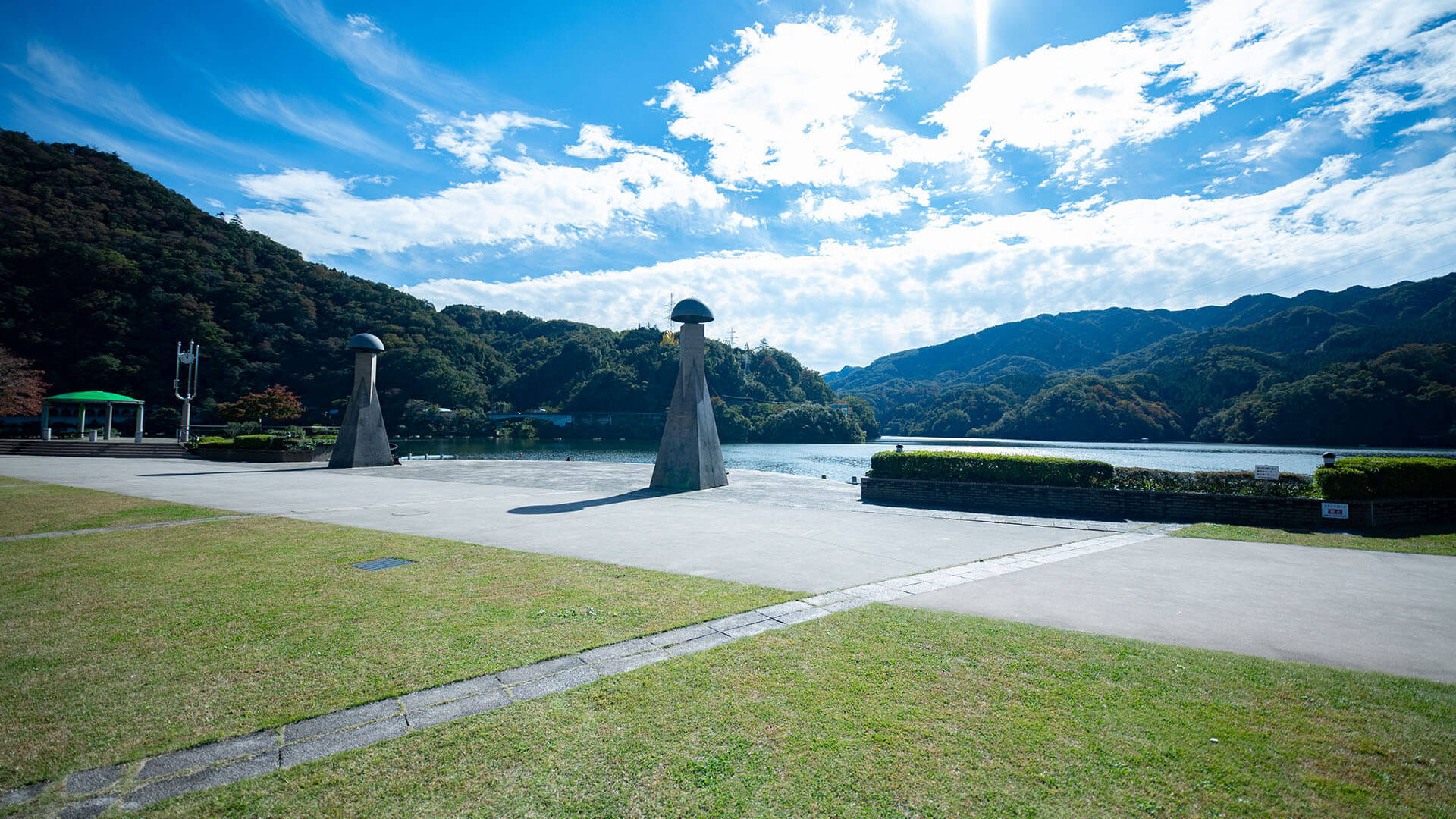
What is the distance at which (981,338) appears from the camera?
142m

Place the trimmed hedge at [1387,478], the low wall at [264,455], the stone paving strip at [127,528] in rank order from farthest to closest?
the low wall at [264,455], the trimmed hedge at [1387,478], the stone paving strip at [127,528]

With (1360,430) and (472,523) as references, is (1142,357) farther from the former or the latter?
(472,523)

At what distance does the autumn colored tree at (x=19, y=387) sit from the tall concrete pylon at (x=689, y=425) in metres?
45.8

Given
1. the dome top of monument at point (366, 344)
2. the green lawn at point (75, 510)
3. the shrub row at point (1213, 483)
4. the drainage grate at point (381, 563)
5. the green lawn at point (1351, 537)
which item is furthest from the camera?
the dome top of monument at point (366, 344)

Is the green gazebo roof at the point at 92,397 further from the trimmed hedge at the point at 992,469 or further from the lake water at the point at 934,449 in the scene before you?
the trimmed hedge at the point at 992,469

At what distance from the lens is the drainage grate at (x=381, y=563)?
6.74 metres

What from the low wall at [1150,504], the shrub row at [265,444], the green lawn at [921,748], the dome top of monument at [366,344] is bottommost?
the green lawn at [921,748]

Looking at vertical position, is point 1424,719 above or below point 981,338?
below

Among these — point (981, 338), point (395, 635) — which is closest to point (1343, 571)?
point (395, 635)

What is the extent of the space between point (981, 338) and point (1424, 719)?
150049 mm

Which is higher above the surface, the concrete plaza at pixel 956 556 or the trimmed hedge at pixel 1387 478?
the trimmed hedge at pixel 1387 478

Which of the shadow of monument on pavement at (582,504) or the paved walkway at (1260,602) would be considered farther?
the shadow of monument on pavement at (582,504)

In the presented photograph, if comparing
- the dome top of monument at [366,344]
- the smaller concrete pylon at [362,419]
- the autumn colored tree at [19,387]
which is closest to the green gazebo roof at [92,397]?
the autumn colored tree at [19,387]

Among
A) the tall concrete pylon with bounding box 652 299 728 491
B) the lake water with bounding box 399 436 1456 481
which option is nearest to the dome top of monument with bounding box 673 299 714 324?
the tall concrete pylon with bounding box 652 299 728 491
